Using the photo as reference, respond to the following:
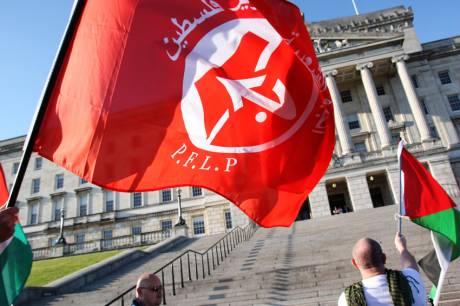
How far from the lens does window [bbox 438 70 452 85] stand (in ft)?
149

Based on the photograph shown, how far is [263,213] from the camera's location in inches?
148

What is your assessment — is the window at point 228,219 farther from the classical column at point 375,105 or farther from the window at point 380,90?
the window at point 380,90

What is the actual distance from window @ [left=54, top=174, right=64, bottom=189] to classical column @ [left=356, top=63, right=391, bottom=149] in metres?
43.8

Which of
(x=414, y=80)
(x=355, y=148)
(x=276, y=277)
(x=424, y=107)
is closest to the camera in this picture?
(x=276, y=277)

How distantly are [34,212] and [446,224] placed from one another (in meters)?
55.0

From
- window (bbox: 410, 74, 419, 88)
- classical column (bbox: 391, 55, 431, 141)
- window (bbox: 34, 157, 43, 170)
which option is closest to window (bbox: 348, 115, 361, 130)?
classical column (bbox: 391, 55, 431, 141)

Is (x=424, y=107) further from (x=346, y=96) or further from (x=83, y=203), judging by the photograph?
(x=83, y=203)

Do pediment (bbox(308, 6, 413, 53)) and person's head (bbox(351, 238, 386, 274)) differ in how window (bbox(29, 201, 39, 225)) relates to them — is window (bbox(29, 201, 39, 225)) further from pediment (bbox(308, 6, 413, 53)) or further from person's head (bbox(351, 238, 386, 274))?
person's head (bbox(351, 238, 386, 274))

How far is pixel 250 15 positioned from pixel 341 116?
3888 centimetres

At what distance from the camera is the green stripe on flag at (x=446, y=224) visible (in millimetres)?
4191

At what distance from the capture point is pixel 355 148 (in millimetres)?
42781

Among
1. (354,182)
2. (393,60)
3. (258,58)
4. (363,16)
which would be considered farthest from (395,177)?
(258,58)

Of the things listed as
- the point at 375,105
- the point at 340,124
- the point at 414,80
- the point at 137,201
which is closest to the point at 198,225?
the point at 137,201

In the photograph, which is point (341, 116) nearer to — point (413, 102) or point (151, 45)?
point (413, 102)
